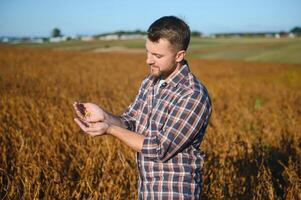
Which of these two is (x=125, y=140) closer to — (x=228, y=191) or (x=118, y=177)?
(x=118, y=177)

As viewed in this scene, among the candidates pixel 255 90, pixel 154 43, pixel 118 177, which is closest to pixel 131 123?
pixel 154 43

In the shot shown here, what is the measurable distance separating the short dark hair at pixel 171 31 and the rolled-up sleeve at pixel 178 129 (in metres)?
0.27

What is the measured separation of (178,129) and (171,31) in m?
0.48

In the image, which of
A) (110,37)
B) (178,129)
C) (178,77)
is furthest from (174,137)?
(110,37)

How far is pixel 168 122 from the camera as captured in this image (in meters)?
1.81

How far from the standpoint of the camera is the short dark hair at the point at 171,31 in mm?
1817

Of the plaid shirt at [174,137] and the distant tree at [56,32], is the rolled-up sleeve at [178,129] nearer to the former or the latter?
the plaid shirt at [174,137]

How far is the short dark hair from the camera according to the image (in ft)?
5.96

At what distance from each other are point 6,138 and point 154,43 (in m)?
2.97

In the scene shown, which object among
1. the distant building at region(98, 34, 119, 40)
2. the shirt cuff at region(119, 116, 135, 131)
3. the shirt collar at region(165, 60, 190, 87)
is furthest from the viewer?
the distant building at region(98, 34, 119, 40)

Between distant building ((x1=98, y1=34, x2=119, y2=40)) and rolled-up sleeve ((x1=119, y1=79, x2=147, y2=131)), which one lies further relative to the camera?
distant building ((x1=98, y1=34, x2=119, y2=40))

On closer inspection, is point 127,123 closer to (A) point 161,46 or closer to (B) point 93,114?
(B) point 93,114

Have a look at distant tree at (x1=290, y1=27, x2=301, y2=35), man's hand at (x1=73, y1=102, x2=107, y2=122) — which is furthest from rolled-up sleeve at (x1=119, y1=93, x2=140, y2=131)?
distant tree at (x1=290, y1=27, x2=301, y2=35)

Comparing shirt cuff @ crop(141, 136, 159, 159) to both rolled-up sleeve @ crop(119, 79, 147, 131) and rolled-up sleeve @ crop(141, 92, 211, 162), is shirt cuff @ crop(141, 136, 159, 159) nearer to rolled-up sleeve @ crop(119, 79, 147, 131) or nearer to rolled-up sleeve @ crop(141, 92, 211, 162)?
rolled-up sleeve @ crop(141, 92, 211, 162)
